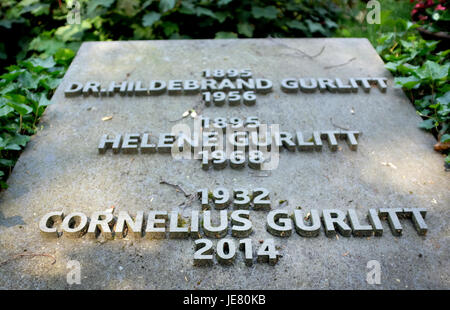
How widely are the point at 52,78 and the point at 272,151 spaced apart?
2.44m

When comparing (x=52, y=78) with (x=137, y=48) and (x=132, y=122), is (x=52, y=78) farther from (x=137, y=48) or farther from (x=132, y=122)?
(x=132, y=122)

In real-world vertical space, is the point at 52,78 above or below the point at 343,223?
above

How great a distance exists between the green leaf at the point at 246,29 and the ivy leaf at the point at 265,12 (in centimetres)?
16

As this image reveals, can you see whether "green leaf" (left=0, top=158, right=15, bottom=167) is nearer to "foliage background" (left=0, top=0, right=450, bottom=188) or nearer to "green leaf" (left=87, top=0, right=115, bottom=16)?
"foliage background" (left=0, top=0, right=450, bottom=188)

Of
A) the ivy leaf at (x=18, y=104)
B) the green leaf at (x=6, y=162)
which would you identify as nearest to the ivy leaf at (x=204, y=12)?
the ivy leaf at (x=18, y=104)

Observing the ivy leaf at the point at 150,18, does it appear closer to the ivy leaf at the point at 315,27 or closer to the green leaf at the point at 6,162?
the ivy leaf at the point at 315,27

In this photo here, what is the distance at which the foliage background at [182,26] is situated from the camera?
3.99 metres

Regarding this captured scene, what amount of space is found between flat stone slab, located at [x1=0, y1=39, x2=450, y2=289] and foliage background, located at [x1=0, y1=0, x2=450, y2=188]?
0.44m

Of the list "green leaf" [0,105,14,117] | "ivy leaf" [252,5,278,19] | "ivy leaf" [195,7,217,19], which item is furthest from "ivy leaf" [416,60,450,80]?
"green leaf" [0,105,14,117]

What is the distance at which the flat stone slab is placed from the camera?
2.04 m

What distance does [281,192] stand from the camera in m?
2.51

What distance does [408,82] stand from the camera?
3176 millimetres

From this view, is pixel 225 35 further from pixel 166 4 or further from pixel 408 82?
pixel 408 82
